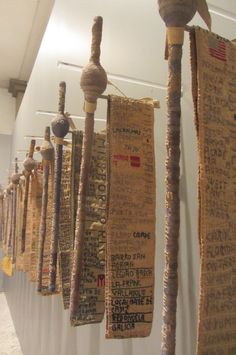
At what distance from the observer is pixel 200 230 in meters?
Answer: 0.33

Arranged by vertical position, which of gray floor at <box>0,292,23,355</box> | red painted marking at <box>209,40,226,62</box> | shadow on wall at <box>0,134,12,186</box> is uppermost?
shadow on wall at <box>0,134,12,186</box>

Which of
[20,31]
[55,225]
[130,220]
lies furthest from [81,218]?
[20,31]

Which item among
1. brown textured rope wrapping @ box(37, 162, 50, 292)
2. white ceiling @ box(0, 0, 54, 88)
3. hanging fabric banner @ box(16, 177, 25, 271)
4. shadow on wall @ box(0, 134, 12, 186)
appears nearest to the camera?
brown textured rope wrapping @ box(37, 162, 50, 292)

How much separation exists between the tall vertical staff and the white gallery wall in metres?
0.21

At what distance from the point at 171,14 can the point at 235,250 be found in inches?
8.9

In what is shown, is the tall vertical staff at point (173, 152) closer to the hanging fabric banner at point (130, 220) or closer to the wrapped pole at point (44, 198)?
the hanging fabric banner at point (130, 220)

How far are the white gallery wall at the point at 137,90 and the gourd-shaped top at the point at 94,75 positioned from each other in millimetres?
154

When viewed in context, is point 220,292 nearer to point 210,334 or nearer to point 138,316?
point 210,334

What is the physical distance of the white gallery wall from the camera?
1.80ft

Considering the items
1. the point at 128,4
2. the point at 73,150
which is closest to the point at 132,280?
the point at 73,150

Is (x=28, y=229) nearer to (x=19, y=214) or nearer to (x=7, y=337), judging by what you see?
(x=19, y=214)

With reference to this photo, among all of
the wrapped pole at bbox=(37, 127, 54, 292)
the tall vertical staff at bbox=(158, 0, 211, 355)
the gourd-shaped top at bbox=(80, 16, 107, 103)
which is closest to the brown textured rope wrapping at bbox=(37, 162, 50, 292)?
the wrapped pole at bbox=(37, 127, 54, 292)

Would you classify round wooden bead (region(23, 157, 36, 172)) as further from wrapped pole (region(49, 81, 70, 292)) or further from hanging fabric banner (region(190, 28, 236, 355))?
hanging fabric banner (region(190, 28, 236, 355))

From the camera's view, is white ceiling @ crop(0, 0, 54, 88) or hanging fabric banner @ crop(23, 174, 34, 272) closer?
hanging fabric banner @ crop(23, 174, 34, 272)
